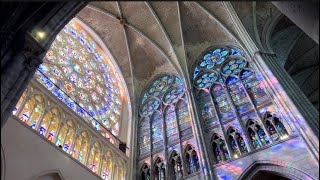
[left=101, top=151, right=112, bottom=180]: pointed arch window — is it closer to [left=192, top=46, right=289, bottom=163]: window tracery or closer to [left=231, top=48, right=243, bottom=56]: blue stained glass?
[left=192, top=46, right=289, bottom=163]: window tracery

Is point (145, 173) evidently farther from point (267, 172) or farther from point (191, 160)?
point (267, 172)

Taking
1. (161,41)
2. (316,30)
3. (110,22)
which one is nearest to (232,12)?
(161,41)

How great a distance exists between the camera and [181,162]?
34.9 feet

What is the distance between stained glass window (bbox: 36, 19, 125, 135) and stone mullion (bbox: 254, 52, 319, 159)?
6949 millimetres

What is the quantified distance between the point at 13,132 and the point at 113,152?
177 inches

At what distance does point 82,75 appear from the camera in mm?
12414

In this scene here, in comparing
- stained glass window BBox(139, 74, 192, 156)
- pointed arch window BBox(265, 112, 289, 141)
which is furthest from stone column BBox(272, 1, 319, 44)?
stained glass window BBox(139, 74, 192, 156)

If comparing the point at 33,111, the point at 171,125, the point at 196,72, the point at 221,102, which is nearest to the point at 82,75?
the point at 33,111

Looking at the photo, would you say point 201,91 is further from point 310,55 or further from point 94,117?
point 310,55

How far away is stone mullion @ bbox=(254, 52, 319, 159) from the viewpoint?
25.6ft

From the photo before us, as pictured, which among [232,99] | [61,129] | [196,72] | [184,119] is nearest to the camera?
[61,129]

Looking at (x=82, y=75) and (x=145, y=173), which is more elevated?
(x=82, y=75)

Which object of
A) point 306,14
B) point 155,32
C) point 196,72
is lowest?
Result: point 306,14

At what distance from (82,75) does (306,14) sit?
10118mm
